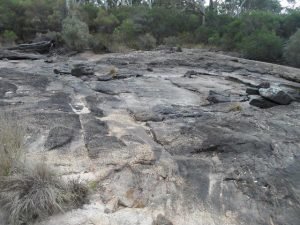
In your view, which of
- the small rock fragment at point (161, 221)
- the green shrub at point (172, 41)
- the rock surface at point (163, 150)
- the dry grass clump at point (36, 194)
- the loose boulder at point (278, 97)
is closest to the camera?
the dry grass clump at point (36, 194)

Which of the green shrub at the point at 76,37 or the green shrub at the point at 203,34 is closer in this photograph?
the green shrub at the point at 76,37

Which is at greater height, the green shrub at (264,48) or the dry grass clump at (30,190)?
the dry grass clump at (30,190)

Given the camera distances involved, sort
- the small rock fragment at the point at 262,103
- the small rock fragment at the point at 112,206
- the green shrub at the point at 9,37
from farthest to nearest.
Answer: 1. the green shrub at the point at 9,37
2. the small rock fragment at the point at 262,103
3. the small rock fragment at the point at 112,206

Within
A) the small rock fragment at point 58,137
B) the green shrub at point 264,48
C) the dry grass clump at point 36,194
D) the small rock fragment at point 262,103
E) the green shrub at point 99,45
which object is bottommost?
the green shrub at point 99,45

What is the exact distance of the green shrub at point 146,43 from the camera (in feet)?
64.3

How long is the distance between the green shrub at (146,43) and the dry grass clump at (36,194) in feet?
52.1

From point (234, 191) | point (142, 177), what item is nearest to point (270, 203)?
point (234, 191)

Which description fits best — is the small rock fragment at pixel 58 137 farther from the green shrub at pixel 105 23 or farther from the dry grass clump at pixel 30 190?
the green shrub at pixel 105 23

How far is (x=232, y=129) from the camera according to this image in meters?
6.07

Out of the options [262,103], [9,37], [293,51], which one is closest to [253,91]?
[262,103]

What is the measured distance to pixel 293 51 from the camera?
15891mm

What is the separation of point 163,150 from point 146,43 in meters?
14.9

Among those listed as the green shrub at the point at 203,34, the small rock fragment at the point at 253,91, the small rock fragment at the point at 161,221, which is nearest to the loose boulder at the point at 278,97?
the small rock fragment at the point at 253,91

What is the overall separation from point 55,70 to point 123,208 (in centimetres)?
756
